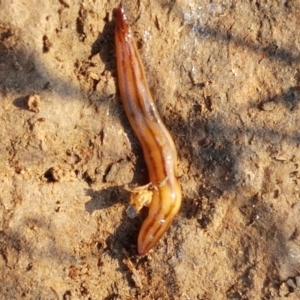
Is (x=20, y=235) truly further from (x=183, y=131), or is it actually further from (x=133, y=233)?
(x=183, y=131)

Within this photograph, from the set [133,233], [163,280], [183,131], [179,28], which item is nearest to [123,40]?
[179,28]

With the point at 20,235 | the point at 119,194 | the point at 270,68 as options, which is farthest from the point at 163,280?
the point at 270,68

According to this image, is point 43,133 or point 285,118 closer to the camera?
point 43,133

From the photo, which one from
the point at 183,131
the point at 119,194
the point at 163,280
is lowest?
the point at 163,280

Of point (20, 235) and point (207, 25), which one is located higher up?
point (207, 25)

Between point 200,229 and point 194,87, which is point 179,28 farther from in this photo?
point 200,229

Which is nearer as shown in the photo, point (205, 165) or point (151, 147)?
point (151, 147)
